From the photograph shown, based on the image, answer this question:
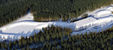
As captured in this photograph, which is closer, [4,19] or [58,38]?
[58,38]

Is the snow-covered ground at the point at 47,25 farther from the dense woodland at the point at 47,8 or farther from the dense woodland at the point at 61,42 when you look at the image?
the dense woodland at the point at 61,42

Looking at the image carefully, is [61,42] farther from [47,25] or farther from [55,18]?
[55,18]

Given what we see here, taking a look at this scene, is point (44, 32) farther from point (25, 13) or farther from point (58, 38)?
point (25, 13)

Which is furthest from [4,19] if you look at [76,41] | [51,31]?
[76,41]

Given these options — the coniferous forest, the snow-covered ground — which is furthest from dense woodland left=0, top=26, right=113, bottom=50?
the snow-covered ground

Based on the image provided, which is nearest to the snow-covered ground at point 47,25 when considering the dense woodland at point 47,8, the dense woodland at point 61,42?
the dense woodland at point 47,8
